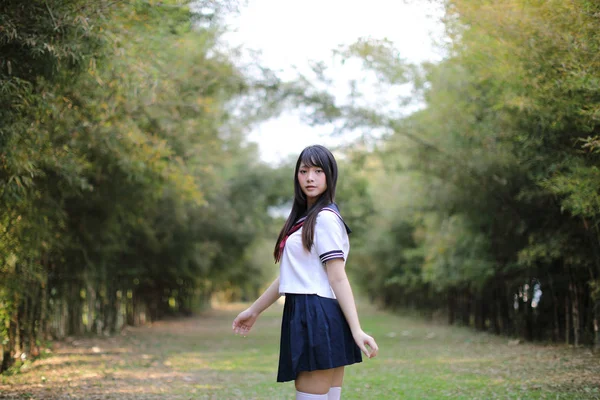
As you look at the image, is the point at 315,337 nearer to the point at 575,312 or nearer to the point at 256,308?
the point at 256,308

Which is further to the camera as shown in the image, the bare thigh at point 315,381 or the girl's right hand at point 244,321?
the girl's right hand at point 244,321

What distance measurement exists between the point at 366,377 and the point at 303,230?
5483 mm

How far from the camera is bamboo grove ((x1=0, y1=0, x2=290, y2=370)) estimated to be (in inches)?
192

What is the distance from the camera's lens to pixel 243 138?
54.5 ft

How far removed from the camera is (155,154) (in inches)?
309

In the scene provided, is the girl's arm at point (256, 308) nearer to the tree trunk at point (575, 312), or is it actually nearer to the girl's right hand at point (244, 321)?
the girl's right hand at point (244, 321)

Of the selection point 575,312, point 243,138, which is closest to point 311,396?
point 575,312

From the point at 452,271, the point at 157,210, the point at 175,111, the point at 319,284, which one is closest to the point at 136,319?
the point at 157,210

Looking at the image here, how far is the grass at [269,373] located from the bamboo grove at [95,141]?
38.2 inches

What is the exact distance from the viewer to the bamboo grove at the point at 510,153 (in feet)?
18.7

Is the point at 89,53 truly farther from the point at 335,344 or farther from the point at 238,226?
the point at 238,226

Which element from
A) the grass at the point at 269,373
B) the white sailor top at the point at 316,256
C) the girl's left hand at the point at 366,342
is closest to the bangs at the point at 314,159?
the white sailor top at the point at 316,256

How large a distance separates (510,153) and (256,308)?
667 cm

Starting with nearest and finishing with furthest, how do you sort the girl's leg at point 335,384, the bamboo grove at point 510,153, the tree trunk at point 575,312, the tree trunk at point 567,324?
the girl's leg at point 335,384, the bamboo grove at point 510,153, the tree trunk at point 575,312, the tree trunk at point 567,324
